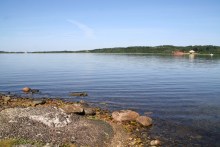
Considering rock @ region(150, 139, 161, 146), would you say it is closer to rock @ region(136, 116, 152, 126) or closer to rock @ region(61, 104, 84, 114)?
rock @ region(136, 116, 152, 126)

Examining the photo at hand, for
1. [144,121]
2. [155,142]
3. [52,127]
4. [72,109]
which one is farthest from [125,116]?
[52,127]

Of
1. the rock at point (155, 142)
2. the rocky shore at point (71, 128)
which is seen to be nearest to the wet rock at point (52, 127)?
the rocky shore at point (71, 128)

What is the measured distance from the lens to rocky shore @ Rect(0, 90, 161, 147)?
17344 millimetres

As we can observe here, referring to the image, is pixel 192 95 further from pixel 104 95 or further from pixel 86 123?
pixel 86 123

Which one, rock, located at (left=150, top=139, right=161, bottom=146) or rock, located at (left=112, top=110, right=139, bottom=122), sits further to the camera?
rock, located at (left=112, top=110, right=139, bottom=122)

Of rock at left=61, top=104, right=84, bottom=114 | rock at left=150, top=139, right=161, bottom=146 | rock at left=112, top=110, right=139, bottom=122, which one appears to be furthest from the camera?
rock at left=61, top=104, right=84, bottom=114

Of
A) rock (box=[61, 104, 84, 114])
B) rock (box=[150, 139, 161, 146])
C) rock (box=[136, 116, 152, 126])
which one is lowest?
rock (box=[150, 139, 161, 146])

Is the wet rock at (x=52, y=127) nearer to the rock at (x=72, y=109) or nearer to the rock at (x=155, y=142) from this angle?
the rock at (x=72, y=109)

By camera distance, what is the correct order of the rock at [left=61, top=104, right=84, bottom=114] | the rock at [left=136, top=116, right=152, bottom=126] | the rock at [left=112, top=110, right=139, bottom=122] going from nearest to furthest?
1. the rock at [left=136, top=116, right=152, bottom=126]
2. the rock at [left=112, top=110, right=139, bottom=122]
3. the rock at [left=61, top=104, right=84, bottom=114]

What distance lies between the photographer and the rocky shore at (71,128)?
17344mm

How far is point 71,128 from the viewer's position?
20.2 metres

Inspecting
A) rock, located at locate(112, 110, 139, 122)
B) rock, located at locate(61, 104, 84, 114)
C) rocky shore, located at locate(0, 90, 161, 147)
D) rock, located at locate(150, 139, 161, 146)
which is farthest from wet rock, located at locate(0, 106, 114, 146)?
rock, located at locate(150, 139, 161, 146)

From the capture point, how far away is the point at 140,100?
34.2 meters

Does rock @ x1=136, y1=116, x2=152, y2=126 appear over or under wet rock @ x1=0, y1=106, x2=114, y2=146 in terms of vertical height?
under
